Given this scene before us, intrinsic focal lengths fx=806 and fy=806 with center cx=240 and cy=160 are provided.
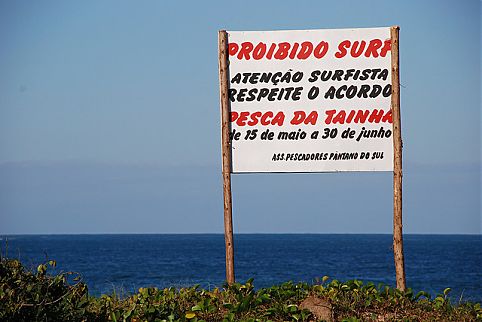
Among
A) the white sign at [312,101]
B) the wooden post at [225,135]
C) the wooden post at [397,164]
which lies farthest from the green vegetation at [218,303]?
the white sign at [312,101]

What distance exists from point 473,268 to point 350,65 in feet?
264

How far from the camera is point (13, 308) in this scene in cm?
1059

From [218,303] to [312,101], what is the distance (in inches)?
181

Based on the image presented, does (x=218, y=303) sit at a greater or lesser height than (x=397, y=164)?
lesser

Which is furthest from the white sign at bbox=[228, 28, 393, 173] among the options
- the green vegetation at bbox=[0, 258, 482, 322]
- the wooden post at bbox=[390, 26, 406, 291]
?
the green vegetation at bbox=[0, 258, 482, 322]

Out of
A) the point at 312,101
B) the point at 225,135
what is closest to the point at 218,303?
the point at 225,135

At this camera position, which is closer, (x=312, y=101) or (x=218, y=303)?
(x=218, y=303)

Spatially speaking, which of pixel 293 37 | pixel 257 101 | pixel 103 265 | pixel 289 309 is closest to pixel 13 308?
pixel 289 309

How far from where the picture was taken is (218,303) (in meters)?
14.2

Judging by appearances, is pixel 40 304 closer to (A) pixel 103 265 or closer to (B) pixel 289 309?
(B) pixel 289 309

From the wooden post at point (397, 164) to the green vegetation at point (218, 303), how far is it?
41.0 inches

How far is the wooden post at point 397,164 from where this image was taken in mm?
16094

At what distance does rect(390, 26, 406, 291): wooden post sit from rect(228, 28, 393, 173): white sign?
0.11 meters

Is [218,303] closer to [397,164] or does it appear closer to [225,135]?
[225,135]
